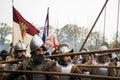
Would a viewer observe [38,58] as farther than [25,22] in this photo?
No

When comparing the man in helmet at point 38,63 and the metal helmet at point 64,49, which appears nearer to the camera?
the man in helmet at point 38,63

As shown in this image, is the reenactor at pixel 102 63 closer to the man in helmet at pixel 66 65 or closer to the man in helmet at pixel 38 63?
the man in helmet at pixel 66 65

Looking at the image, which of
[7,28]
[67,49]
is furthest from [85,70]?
[7,28]

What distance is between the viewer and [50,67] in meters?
5.10

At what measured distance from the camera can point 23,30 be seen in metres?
10.3

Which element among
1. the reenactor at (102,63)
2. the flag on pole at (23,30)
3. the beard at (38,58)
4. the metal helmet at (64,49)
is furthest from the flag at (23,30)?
the beard at (38,58)

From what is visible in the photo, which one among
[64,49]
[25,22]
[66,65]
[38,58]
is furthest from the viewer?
[25,22]

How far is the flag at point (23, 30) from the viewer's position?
10.1 m

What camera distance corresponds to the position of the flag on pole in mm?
10125

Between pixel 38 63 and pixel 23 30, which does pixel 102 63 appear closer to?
pixel 23 30

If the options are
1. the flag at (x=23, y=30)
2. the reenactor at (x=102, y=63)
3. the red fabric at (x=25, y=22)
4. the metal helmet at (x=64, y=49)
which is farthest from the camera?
the red fabric at (x=25, y=22)

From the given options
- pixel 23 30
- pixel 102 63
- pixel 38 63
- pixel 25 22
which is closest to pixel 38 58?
pixel 38 63

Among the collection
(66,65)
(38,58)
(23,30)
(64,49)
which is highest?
(23,30)

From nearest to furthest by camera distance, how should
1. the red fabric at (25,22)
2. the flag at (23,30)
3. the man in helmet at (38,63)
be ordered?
the man in helmet at (38,63), the flag at (23,30), the red fabric at (25,22)
